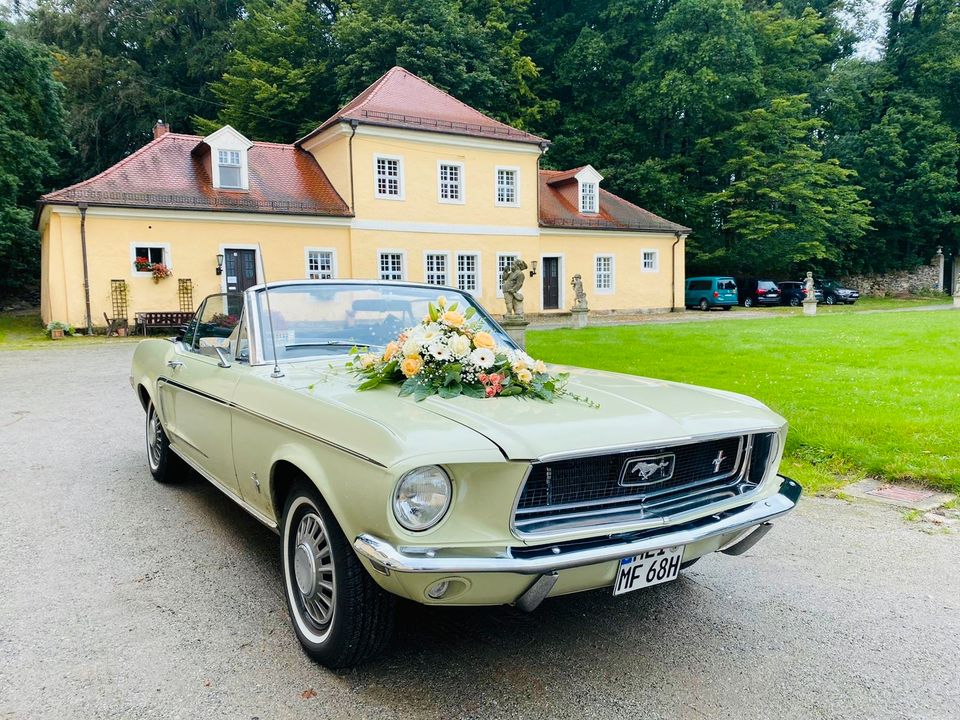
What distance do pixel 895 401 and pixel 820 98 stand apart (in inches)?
1629

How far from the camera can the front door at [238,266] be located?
76.2 feet

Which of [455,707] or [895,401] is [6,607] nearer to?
[455,707]

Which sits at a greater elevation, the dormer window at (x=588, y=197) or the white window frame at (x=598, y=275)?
the dormer window at (x=588, y=197)

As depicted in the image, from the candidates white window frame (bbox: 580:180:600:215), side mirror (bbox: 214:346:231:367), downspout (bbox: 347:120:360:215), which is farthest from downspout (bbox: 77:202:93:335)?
side mirror (bbox: 214:346:231:367)

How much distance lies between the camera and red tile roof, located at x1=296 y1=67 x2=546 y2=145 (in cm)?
2505

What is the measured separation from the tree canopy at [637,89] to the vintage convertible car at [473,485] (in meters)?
32.4

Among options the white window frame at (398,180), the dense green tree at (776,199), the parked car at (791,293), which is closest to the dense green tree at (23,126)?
the white window frame at (398,180)

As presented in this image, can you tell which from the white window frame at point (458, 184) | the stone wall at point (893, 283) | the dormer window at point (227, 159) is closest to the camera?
the dormer window at point (227, 159)

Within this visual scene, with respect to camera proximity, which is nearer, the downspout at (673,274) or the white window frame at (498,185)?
the white window frame at (498,185)

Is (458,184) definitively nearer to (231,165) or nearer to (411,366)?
(231,165)

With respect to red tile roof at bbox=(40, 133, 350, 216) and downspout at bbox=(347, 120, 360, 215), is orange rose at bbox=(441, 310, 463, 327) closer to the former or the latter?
red tile roof at bbox=(40, 133, 350, 216)

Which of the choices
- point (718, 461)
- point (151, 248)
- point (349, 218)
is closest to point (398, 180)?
point (349, 218)

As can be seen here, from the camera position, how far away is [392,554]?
7.75ft

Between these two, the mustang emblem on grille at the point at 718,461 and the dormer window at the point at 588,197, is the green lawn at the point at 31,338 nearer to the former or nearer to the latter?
the mustang emblem on grille at the point at 718,461
